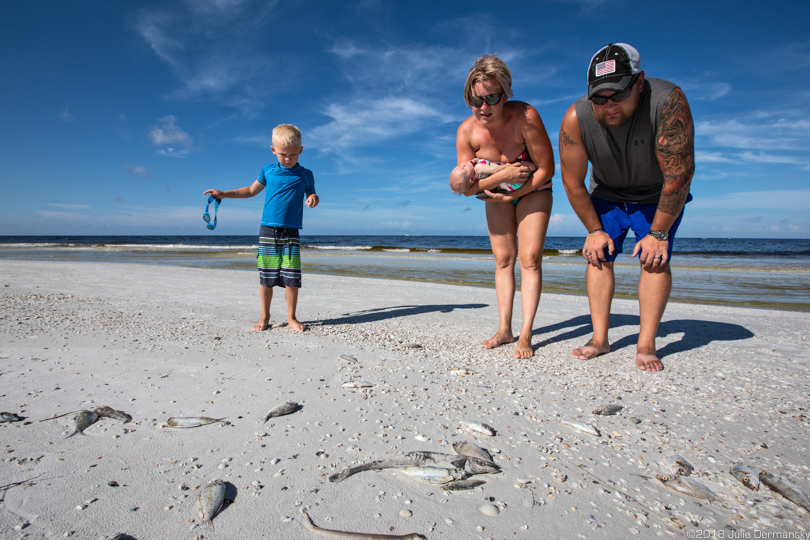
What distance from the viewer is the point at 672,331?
382 cm

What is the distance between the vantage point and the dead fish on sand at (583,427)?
1.74 m

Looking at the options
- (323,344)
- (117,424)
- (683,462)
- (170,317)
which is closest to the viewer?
(683,462)

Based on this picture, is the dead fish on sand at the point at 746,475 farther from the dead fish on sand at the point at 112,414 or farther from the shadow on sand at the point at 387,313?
the shadow on sand at the point at 387,313

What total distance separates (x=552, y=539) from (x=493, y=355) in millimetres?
1807

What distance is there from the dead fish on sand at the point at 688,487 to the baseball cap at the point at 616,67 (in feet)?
6.46

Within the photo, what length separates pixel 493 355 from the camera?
293cm

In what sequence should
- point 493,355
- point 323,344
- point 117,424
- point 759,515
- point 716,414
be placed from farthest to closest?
1. point 323,344
2. point 493,355
3. point 716,414
4. point 117,424
5. point 759,515

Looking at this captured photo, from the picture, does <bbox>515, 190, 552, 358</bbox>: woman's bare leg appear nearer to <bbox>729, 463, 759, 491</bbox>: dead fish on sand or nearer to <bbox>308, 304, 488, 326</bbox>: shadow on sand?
<bbox>729, 463, 759, 491</bbox>: dead fish on sand

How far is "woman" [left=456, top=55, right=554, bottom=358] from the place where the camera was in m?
2.76

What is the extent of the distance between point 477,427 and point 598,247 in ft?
5.65

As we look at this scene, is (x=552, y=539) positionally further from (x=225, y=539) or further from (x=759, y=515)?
(x=225, y=539)

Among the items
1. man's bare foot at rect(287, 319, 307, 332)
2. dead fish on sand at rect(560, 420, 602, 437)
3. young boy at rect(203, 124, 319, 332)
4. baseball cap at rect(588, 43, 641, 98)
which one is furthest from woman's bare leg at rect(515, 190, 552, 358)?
young boy at rect(203, 124, 319, 332)

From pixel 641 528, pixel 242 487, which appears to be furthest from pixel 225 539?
pixel 641 528

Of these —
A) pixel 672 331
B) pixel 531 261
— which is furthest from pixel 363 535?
pixel 672 331
